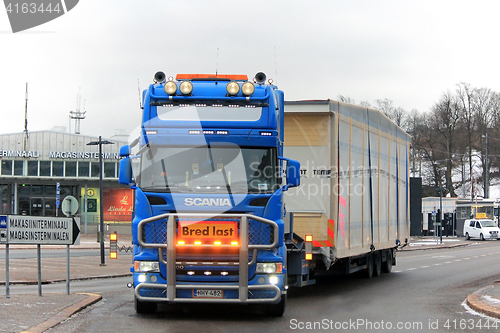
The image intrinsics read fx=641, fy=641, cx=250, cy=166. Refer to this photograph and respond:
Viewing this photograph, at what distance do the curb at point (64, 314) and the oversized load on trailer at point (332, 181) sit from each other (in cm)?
408

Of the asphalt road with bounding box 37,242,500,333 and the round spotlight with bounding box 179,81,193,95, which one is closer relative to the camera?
the asphalt road with bounding box 37,242,500,333

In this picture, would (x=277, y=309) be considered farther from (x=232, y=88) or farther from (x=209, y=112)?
(x=232, y=88)

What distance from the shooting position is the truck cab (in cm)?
991

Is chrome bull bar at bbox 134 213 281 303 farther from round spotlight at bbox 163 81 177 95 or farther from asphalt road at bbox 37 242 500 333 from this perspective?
round spotlight at bbox 163 81 177 95

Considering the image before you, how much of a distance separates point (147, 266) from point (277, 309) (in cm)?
237

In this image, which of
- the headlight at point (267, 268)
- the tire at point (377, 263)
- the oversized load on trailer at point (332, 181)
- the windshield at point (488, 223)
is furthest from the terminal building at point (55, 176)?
the headlight at point (267, 268)

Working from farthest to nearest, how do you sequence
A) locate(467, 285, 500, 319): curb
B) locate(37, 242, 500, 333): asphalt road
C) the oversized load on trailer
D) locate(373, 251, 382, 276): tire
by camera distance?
locate(373, 251, 382, 276): tire
the oversized load on trailer
locate(467, 285, 500, 319): curb
locate(37, 242, 500, 333): asphalt road

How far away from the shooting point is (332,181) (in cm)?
1379

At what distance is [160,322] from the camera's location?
10.3m

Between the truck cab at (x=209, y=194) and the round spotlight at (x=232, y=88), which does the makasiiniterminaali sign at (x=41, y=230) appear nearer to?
the truck cab at (x=209, y=194)

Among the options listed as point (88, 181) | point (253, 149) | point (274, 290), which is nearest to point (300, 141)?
point (253, 149)

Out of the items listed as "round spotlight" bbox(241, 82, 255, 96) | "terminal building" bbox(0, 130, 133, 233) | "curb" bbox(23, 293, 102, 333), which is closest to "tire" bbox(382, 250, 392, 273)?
"curb" bbox(23, 293, 102, 333)

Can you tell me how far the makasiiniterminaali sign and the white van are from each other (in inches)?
1968

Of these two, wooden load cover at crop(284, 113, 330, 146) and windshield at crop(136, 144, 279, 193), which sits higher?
wooden load cover at crop(284, 113, 330, 146)
